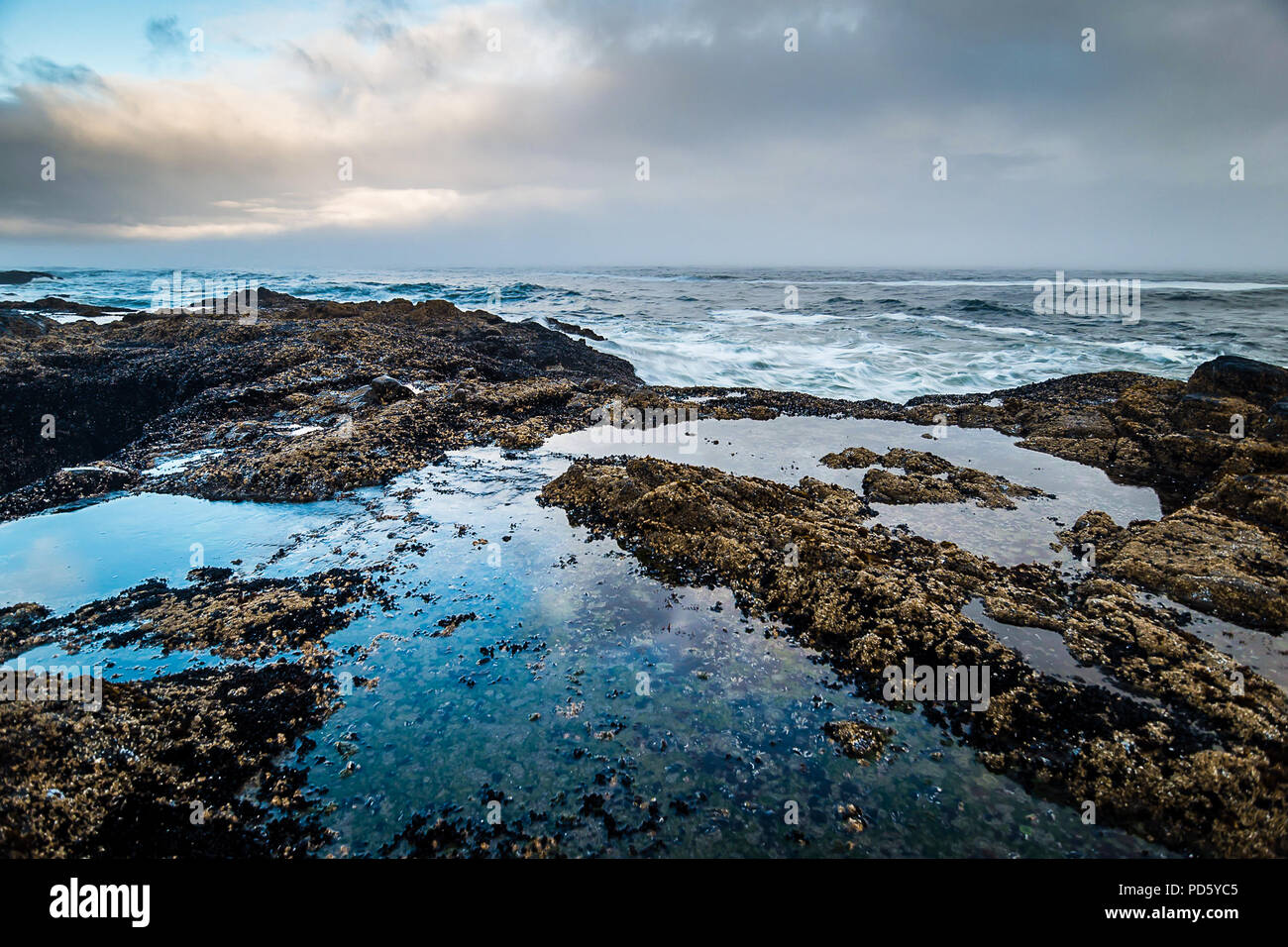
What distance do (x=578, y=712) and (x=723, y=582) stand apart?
2556mm

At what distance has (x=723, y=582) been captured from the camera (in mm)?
6555

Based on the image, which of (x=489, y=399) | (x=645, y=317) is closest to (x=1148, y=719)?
(x=489, y=399)

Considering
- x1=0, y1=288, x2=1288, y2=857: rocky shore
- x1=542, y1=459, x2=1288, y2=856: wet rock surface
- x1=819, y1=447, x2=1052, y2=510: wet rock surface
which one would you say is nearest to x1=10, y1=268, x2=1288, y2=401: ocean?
x1=0, y1=288, x2=1288, y2=857: rocky shore

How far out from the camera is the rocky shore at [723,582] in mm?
3748

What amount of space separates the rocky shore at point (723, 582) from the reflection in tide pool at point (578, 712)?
278 mm

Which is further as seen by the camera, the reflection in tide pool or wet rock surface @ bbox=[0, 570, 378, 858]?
the reflection in tide pool

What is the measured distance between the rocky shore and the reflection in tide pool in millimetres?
278

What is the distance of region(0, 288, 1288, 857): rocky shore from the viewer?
3.75m

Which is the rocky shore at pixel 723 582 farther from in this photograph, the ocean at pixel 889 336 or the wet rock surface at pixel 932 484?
the ocean at pixel 889 336

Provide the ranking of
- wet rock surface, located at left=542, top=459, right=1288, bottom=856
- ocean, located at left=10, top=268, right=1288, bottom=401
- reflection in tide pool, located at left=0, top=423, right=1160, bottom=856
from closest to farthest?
reflection in tide pool, located at left=0, top=423, right=1160, bottom=856 → wet rock surface, located at left=542, top=459, right=1288, bottom=856 → ocean, located at left=10, top=268, right=1288, bottom=401

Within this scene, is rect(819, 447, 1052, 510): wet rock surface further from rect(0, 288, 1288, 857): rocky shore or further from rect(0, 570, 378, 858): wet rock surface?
rect(0, 570, 378, 858): wet rock surface

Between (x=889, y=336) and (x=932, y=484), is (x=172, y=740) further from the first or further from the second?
(x=889, y=336)

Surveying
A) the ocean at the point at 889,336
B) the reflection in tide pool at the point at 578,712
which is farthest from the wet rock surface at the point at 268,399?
the ocean at the point at 889,336
